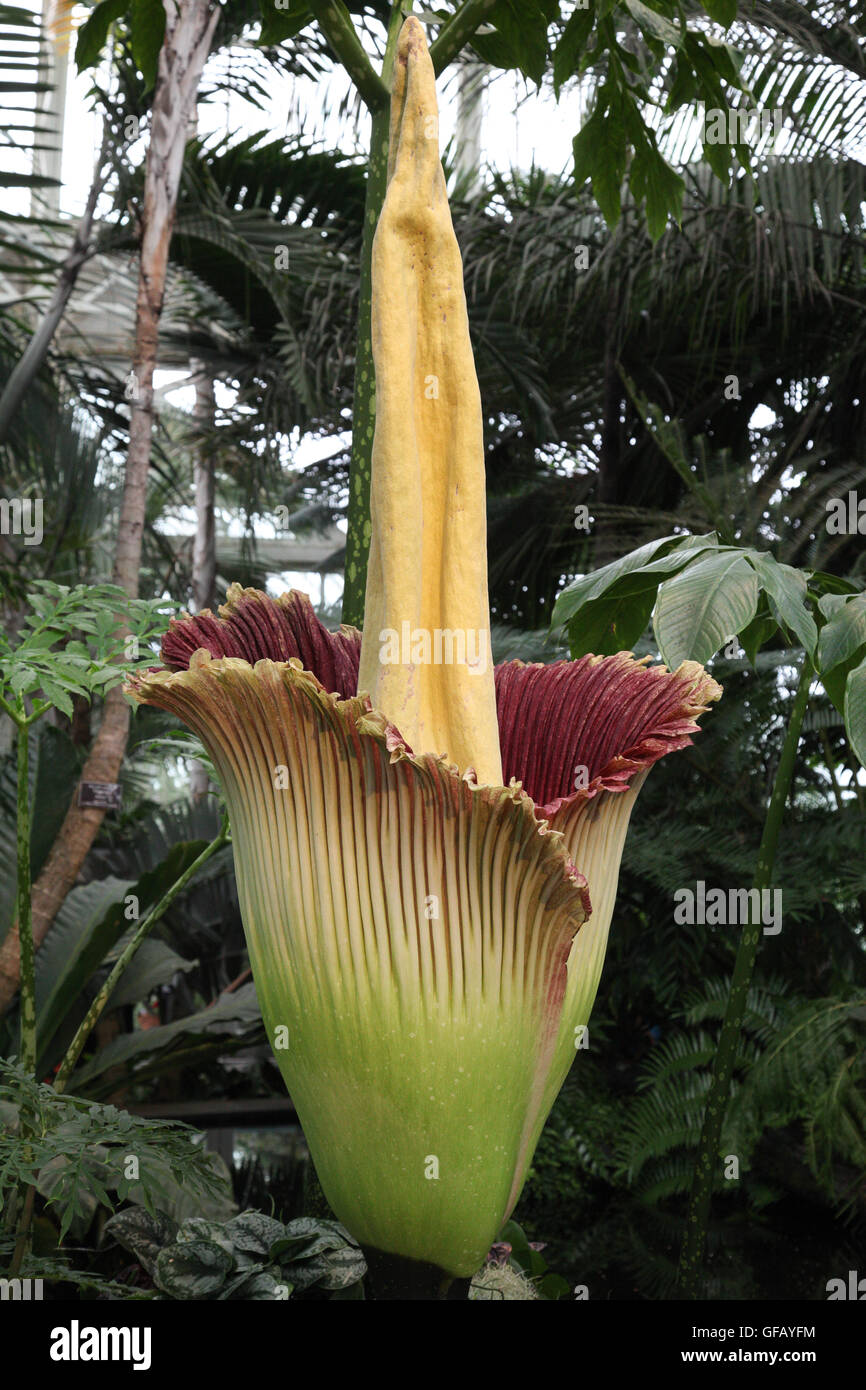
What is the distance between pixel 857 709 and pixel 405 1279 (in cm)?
60

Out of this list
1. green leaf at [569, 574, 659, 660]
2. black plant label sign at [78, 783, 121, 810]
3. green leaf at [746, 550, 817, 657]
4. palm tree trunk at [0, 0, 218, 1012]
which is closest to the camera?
green leaf at [746, 550, 817, 657]

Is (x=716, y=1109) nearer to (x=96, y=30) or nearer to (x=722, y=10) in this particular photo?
(x=722, y=10)

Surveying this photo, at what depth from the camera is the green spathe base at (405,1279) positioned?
0.52m

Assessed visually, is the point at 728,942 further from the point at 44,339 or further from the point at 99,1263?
the point at 44,339

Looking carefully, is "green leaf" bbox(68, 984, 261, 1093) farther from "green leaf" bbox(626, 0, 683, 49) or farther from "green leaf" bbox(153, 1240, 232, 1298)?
"green leaf" bbox(626, 0, 683, 49)

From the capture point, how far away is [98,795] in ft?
6.96

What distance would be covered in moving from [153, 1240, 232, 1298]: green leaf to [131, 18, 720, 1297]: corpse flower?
1.90ft

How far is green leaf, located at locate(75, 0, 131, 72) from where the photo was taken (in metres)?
1.03

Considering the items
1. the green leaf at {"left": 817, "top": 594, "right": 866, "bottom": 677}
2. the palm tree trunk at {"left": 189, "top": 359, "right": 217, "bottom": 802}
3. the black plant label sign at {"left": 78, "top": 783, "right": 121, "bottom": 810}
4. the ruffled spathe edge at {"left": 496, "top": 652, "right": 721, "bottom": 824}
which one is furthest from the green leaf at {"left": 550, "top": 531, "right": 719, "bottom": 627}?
the palm tree trunk at {"left": 189, "top": 359, "right": 217, "bottom": 802}

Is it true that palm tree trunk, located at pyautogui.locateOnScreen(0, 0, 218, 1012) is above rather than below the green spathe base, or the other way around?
above

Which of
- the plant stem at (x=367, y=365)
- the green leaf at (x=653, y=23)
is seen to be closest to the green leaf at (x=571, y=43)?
the green leaf at (x=653, y=23)

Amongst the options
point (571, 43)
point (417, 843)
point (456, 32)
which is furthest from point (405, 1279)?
point (571, 43)

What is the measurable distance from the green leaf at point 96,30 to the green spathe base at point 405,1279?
1.02 m
